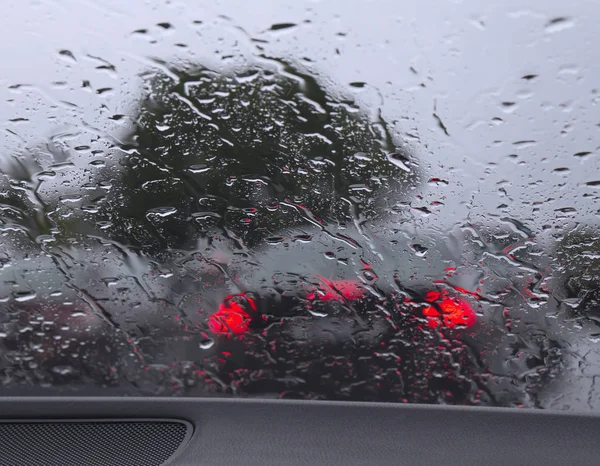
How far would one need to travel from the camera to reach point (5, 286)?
380 cm

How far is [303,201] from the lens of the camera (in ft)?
11.3

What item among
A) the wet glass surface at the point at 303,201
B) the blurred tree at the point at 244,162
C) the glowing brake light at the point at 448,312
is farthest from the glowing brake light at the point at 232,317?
the glowing brake light at the point at 448,312

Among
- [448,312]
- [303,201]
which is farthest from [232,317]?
[448,312]

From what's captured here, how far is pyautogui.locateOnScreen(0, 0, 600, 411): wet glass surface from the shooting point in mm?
2910

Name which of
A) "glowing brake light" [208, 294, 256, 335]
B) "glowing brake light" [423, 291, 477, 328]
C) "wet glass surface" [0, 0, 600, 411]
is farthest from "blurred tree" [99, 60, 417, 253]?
"glowing brake light" [423, 291, 477, 328]

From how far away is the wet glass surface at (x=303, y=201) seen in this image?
291cm

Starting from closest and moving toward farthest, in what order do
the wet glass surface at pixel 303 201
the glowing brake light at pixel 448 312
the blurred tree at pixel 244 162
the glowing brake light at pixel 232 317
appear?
the wet glass surface at pixel 303 201, the blurred tree at pixel 244 162, the glowing brake light at pixel 448 312, the glowing brake light at pixel 232 317

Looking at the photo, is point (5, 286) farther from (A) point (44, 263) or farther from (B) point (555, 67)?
(B) point (555, 67)

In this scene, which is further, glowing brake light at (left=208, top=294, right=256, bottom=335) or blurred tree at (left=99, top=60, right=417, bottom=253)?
glowing brake light at (left=208, top=294, right=256, bottom=335)

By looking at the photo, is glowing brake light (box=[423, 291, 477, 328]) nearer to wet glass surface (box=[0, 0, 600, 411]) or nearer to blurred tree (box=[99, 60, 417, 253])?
wet glass surface (box=[0, 0, 600, 411])

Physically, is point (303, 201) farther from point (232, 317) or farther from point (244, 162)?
point (232, 317)

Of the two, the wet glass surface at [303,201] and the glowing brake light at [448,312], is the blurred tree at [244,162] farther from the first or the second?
the glowing brake light at [448,312]

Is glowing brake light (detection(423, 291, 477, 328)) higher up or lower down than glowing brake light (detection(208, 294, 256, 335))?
higher up

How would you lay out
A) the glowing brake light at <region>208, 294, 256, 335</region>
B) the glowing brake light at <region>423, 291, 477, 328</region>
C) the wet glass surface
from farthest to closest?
1. the glowing brake light at <region>208, 294, 256, 335</region>
2. the glowing brake light at <region>423, 291, 477, 328</region>
3. the wet glass surface
